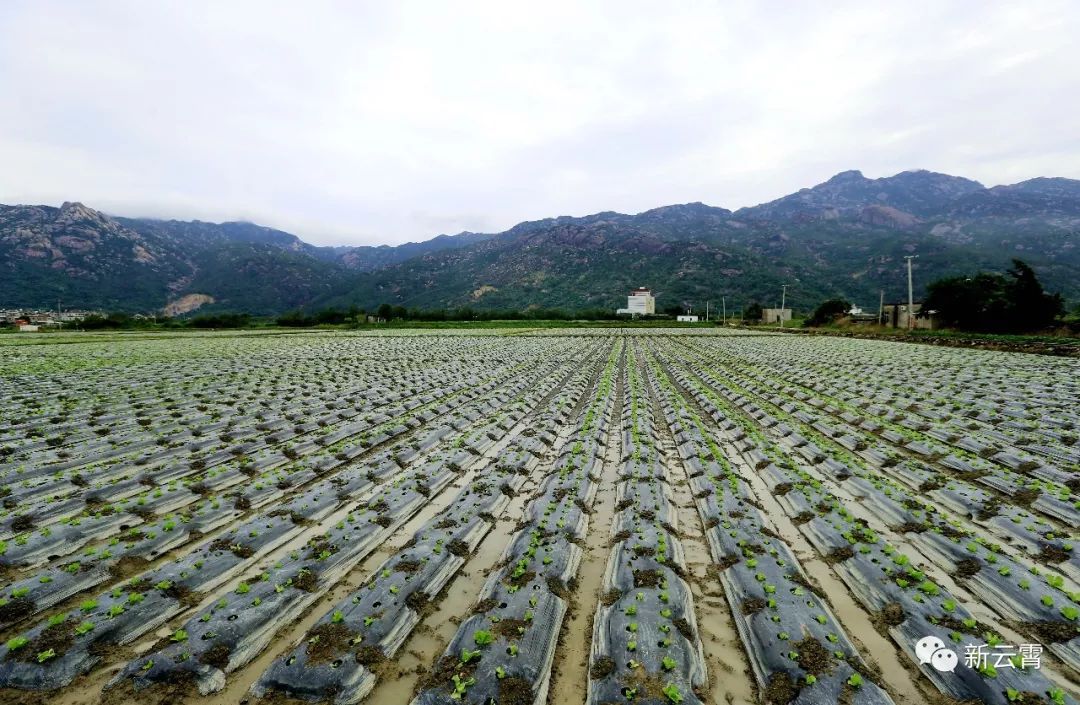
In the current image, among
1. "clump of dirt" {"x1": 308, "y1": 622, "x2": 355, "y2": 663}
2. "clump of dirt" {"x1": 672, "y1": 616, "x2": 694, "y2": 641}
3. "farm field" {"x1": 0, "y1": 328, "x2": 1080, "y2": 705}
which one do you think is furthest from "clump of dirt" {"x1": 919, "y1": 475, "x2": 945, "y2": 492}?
"clump of dirt" {"x1": 308, "y1": 622, "x2": 355, "y2": 663}

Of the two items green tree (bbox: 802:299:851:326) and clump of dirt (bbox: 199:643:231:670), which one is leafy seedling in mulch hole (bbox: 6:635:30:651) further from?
green tree (bbox: 802:299:851:326)

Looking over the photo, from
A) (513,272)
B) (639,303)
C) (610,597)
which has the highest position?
(513,272)

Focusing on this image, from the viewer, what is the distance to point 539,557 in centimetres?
611

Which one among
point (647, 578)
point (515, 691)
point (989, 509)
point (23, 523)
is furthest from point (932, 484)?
point (23, 523)

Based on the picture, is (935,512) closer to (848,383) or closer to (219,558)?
(219,558)

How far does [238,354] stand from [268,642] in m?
34.5

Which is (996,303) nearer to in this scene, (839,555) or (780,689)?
(839,555)

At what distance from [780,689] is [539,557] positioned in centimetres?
300

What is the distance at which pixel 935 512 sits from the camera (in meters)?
7.25

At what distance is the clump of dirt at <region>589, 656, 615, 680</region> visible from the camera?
421 cm

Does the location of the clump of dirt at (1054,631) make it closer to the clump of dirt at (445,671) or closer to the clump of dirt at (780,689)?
the clump of dirt at (780,689)

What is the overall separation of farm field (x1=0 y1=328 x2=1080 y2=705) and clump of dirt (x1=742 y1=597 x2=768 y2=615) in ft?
0.25

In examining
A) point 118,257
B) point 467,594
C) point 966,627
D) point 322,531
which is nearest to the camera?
point 966,627

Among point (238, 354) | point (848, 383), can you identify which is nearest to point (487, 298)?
point (238, 354)
